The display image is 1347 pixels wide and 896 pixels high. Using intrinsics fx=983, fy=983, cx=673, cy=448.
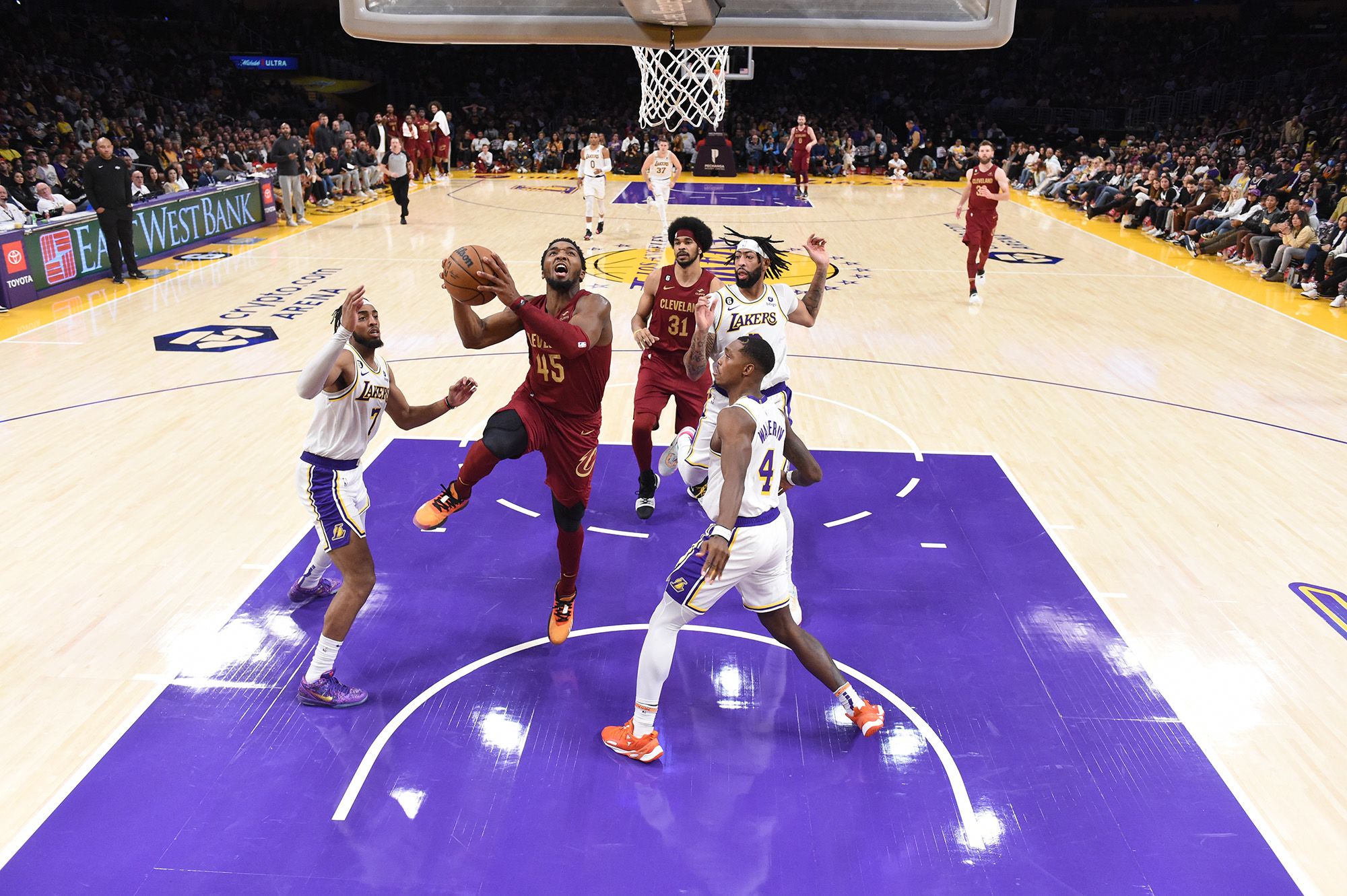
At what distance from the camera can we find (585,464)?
16.1ft

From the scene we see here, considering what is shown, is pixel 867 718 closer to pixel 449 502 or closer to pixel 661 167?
pixel 449 502

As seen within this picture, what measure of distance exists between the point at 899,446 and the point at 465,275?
170 inches

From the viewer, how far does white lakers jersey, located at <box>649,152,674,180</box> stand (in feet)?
50.7

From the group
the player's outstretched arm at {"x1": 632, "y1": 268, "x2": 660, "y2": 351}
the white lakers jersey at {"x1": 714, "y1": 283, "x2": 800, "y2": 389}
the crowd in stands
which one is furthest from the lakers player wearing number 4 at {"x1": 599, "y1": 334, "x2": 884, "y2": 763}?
the crowd in stands

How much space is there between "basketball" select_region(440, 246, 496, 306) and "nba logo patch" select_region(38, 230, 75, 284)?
964 centimetres

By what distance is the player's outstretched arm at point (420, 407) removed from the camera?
461cm

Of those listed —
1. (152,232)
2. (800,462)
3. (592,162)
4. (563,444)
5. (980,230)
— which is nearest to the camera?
(563,444)

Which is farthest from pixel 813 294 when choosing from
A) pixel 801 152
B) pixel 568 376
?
pixel 801 152

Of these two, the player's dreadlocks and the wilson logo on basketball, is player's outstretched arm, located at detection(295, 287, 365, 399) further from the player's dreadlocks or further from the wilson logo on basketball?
the player's dreadlocks

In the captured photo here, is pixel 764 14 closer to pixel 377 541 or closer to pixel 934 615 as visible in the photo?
pixel 934 615

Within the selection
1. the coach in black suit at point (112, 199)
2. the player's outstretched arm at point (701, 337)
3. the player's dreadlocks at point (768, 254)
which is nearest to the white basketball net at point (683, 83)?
the player's dreadlocks at point (768, 254)

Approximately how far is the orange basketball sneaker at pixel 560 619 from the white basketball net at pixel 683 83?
3440 millimetres

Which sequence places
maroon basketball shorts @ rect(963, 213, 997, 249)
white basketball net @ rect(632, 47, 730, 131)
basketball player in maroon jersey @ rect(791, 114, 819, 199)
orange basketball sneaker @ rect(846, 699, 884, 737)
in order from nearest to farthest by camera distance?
orange basketball sneaker @ rect(846, 699, 884, 737), white basketball net @ rect(632, 47, 730, 131), maroon basketball shorts @ rect(963, 213, 997, 249), basketball player in maroon jersey @ rect(791, 114, 819, 199)

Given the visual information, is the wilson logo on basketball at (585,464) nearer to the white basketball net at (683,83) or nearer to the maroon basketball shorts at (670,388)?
the maroon basketball shorts at (670,388)
